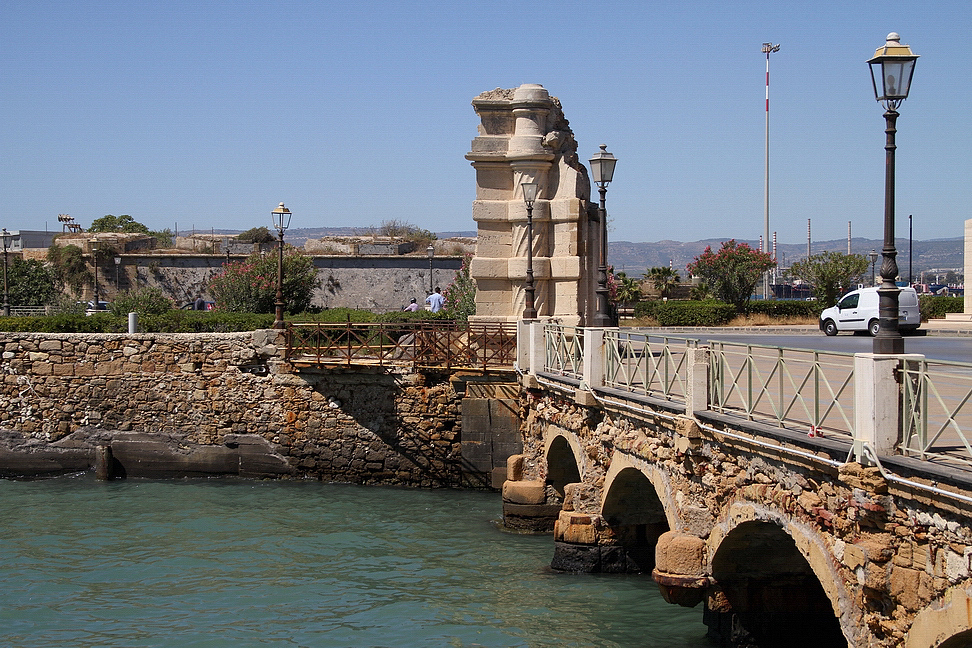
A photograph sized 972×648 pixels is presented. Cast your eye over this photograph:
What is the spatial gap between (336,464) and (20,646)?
29.0 ft

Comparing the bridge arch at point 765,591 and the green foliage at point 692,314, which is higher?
the green foliage at point 692,314

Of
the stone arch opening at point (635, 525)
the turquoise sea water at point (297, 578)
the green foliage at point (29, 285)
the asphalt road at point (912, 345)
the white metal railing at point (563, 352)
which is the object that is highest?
the green foliage at point (29, 285)

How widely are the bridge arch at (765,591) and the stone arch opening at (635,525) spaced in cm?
279

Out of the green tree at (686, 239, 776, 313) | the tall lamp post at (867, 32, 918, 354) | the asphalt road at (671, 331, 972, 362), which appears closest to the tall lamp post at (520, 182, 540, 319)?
the asphalt road at (671, 331, 972, 362)

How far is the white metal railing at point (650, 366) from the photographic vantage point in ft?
35.4

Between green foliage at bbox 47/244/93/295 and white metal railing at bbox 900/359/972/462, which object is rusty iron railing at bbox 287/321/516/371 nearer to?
white metal railing at bbox 900/359/972/462

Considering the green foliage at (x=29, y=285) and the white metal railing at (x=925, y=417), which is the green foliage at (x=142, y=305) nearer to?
the green foliage at (x=29, y=285)

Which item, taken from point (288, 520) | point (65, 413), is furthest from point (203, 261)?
point (288, 520)

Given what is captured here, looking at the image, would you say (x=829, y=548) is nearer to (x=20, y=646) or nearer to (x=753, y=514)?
(x=753, y=514)

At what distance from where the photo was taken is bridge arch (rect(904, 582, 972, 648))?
5779mm

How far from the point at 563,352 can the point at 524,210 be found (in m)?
5.23

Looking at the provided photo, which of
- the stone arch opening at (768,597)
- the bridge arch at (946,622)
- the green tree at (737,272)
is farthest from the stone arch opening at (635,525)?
the green tree at (737,272)

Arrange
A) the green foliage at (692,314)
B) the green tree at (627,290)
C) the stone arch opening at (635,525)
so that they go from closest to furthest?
the stone arch opening at (635,525) < the green foliage at (692,314) < the green tree at (627,290)

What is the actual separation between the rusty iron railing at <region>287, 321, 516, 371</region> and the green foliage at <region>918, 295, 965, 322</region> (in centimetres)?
2242
